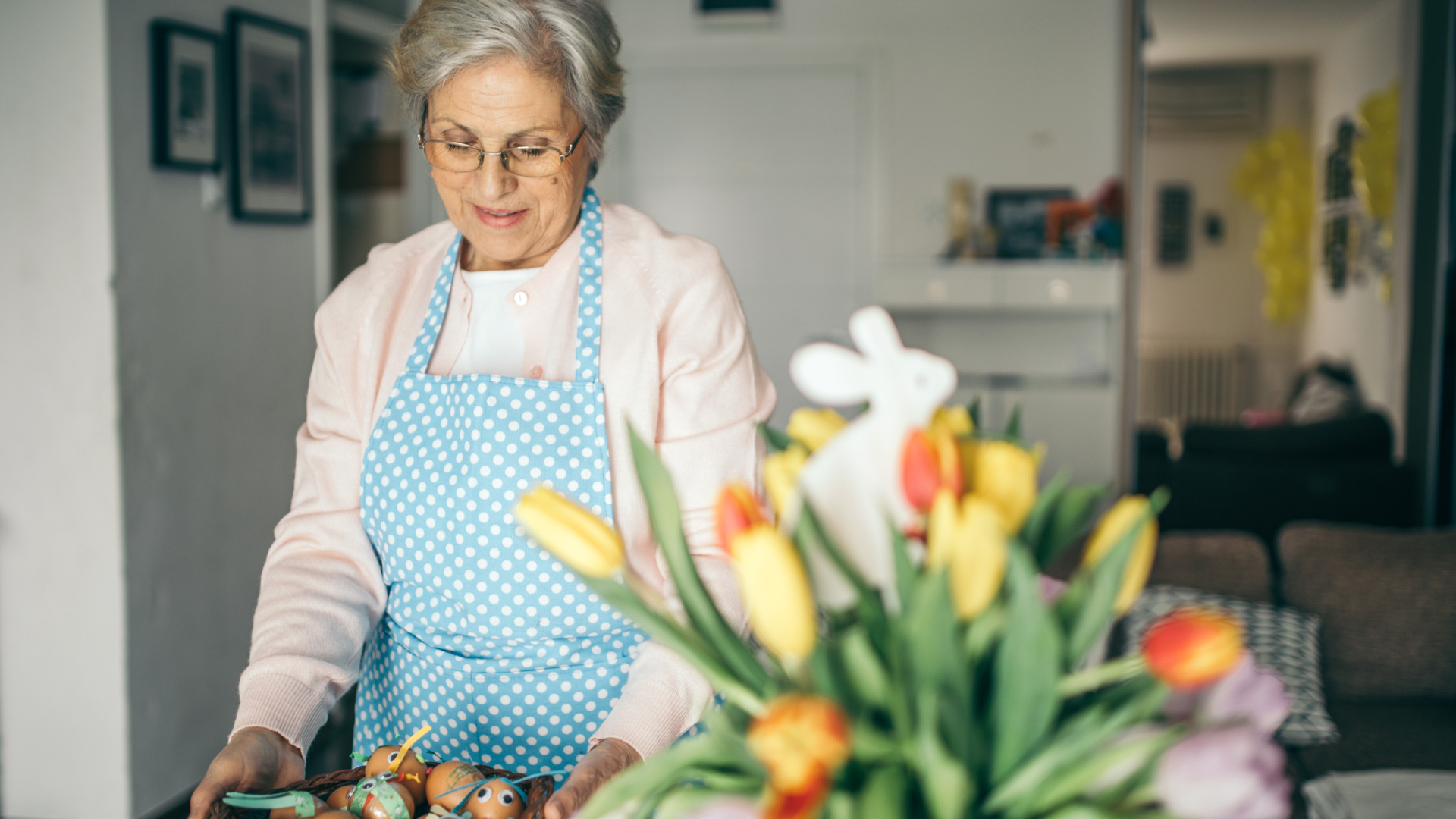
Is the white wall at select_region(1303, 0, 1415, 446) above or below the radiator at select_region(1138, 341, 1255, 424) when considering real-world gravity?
above

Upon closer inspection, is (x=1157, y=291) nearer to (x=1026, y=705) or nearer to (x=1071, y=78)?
(x=1071, y=78)

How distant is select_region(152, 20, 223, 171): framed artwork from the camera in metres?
2.49

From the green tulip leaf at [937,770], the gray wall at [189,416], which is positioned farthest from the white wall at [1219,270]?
the green tulip leaf at [937,770]

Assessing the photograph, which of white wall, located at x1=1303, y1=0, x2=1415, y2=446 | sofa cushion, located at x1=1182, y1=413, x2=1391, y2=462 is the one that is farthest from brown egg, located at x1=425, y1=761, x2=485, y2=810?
white wall, located at x1=1303, y1=0, x2=1415, y2=446

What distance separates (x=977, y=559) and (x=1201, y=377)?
508cm

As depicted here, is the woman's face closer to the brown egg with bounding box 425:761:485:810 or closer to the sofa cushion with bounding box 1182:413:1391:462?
the brown egg with bounding box 425:761:485:810

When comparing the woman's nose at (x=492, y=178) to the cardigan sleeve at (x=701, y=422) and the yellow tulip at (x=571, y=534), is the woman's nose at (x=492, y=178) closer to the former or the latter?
the cardigan sleeve at (x=701, y=422)

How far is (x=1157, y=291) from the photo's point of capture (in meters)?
5.32

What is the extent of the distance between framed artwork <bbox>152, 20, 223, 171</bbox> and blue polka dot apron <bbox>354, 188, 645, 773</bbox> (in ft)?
5.67

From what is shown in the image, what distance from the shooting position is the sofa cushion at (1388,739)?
2.15 metres

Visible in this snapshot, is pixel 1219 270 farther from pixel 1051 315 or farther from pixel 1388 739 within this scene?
pixel 1388 739

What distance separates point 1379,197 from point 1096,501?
434 cm

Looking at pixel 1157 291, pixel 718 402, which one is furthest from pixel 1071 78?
pixel 718 402

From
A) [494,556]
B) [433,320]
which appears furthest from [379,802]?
[433,320]
